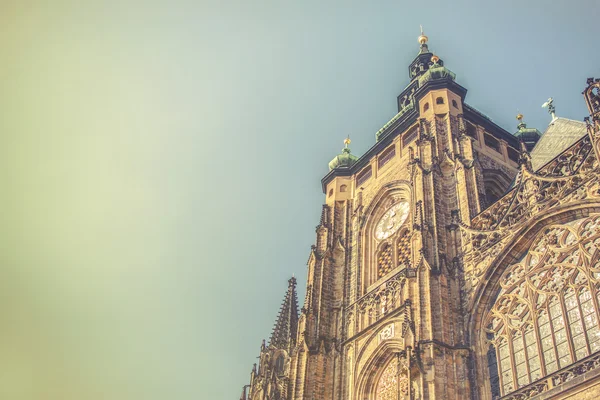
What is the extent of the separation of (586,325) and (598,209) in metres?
3.15

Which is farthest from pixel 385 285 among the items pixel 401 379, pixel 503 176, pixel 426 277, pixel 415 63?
pixel 415 63

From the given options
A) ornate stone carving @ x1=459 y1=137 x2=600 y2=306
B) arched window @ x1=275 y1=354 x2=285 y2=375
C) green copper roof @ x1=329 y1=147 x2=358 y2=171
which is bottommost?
ornate stone carving @ x1=459 y1=137 x2=600 y2=306

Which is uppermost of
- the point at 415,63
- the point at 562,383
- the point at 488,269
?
the point at 415,63

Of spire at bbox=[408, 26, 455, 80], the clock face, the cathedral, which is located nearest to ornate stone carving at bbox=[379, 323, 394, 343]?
the cathedral

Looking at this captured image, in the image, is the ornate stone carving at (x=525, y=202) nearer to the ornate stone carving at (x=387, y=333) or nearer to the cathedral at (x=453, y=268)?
the cathedral at (x=453, y=268)

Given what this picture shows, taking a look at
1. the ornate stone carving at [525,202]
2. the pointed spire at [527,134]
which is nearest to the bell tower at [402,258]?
the ornate stone carving at [525,202]

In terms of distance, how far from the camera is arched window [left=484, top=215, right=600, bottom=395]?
1636cm

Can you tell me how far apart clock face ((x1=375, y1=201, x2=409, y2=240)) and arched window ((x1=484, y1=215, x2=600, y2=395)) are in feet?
24.5

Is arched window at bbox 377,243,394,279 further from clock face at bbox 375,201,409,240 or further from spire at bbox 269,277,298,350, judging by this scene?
spire at bbox 269,277,298,350

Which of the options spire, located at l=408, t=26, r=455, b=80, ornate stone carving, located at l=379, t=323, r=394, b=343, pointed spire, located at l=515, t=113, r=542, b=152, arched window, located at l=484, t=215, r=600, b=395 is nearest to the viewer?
arched window, located at l=484, t=215, r=600, b=395

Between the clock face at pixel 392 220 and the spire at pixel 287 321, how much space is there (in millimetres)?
9610

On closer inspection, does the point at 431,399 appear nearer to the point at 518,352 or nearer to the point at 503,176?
the point at 518,352

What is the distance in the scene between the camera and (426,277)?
20.7 m

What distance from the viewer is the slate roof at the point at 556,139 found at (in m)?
24.6
